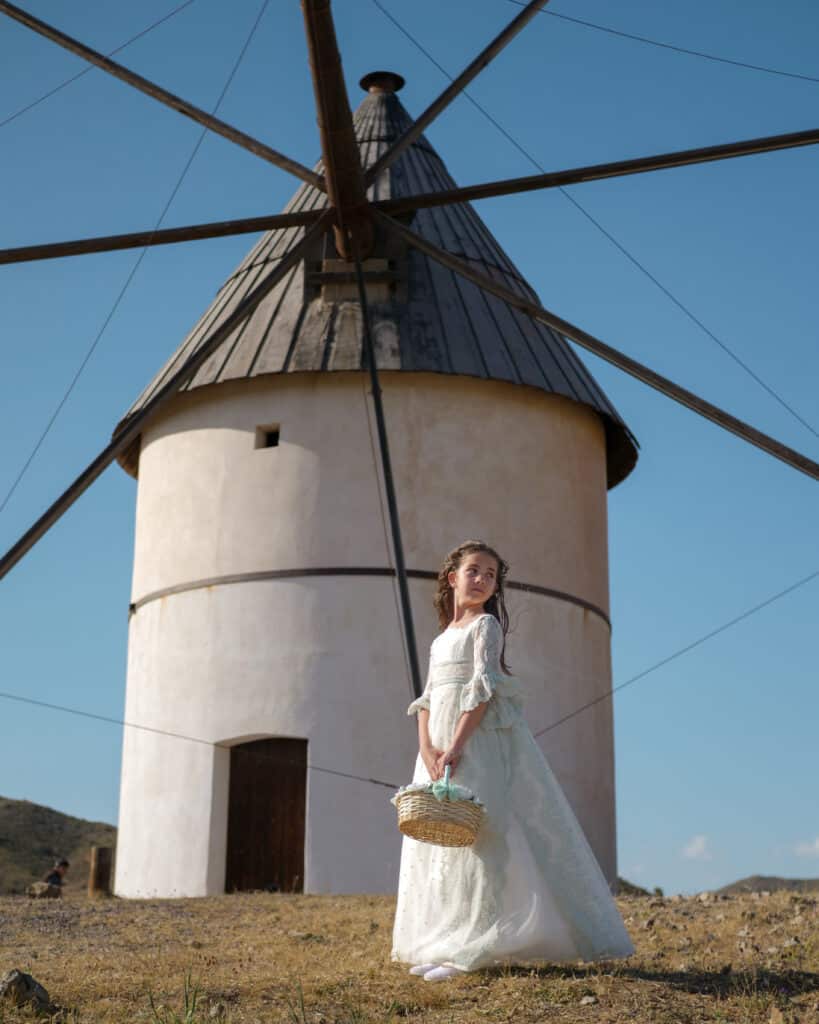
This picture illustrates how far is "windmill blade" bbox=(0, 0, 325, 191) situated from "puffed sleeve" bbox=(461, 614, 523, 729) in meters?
5.97

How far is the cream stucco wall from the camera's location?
1466cm

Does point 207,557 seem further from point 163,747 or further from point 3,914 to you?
point 3,914

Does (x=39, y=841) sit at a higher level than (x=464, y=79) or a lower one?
lower

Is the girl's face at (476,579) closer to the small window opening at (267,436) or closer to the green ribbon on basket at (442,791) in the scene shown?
the green ribbon on basket at (442,791)

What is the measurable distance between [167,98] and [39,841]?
1679 centimetres

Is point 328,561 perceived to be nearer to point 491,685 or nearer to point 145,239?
point 145,239

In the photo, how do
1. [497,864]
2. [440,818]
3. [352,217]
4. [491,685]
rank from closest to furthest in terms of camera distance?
[440,818] → [497,864] → [491,685] → [352,217]

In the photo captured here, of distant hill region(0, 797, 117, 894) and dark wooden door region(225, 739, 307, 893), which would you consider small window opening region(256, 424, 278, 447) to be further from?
distant hill region(0, 797, 117, 894)

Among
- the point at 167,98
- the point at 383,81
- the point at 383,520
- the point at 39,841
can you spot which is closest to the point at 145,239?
the point at 167,98

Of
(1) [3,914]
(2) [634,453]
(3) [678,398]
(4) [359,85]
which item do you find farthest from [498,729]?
(4) [359,85]

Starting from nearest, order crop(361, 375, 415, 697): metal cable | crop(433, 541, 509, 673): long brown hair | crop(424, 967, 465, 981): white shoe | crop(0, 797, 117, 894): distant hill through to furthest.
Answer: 1. crop(424, 967, 465, 981): white shoe
2. crop(433, 541, 509, 673): long brown hair
3. crop(361, 375, 415, 697): metal cable
4. crop(0, 797, 117, 894): distant hill

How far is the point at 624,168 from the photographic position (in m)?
10.9

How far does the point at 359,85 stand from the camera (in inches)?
752

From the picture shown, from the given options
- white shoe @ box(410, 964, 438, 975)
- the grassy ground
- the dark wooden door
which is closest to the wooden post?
the dark wooden door
